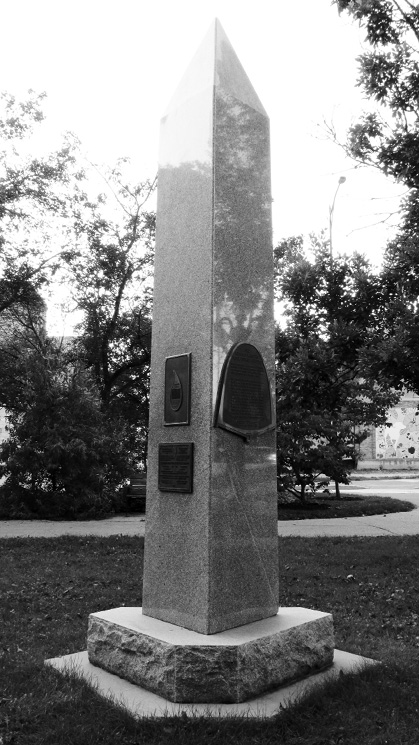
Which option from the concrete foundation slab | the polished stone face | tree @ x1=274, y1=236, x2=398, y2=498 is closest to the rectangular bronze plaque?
the polished stone face

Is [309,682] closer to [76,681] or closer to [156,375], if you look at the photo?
[76,681]

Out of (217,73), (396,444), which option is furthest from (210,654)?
(396,444)

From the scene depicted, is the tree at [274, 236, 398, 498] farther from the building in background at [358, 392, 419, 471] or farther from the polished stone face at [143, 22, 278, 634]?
the building in background at [358, 392, 419, 471]

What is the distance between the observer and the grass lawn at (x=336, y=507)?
14.1 meters

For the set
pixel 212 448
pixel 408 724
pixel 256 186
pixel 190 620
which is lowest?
pixel 408 724

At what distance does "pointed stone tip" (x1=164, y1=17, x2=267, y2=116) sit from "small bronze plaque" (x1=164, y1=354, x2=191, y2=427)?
73.3 inches

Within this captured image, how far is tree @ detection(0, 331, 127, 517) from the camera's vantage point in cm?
1379

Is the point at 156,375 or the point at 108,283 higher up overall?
the point at 108,283

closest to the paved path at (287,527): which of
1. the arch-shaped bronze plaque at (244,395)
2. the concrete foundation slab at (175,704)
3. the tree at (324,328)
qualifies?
the tree at (324,328)

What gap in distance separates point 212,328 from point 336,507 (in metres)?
12.0

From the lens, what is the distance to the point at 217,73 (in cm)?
445

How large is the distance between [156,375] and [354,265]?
4.34m

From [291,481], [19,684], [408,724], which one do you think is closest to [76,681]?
[19,684]

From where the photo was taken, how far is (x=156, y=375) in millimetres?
4590
